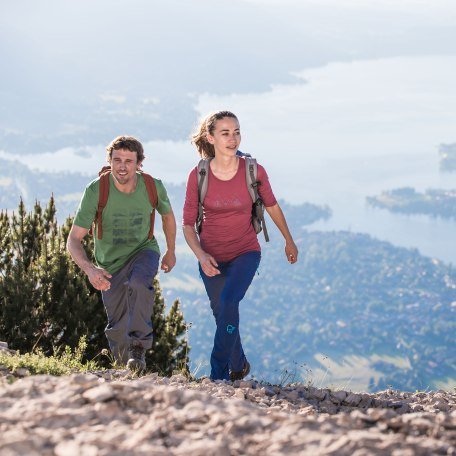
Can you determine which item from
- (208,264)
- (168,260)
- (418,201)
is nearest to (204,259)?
(208,264)

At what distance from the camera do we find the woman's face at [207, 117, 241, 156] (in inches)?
213

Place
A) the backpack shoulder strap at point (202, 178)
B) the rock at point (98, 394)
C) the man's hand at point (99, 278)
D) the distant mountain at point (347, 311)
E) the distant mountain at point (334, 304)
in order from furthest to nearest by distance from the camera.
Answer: the distant mountain at point (334, 304) < the distant mountain at point (347, 311) < the backpack shoulder strap at point (202, 178) < the man's hand at point (99, 278) < the rock at point (98, 394)

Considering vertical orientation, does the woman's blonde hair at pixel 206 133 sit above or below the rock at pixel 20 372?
above

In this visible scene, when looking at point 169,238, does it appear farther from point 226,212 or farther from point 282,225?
point 282,225

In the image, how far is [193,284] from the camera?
140 meters

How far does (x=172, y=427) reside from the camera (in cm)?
284

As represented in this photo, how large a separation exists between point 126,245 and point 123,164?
0.59 meters

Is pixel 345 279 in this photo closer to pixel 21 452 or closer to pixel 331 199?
pixel 331 199

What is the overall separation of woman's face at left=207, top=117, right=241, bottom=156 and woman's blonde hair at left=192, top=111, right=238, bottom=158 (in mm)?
49

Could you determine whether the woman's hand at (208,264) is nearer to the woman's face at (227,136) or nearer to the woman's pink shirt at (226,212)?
the woman's pink shirt at (226,212)

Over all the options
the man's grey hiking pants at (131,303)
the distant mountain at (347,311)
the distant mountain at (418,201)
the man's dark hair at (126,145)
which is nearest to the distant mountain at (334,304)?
the distant mountain at (347,311)

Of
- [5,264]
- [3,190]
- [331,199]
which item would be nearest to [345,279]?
[331,199]

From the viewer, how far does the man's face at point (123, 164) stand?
5.36 meters

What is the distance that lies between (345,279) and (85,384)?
149741 millimetres
